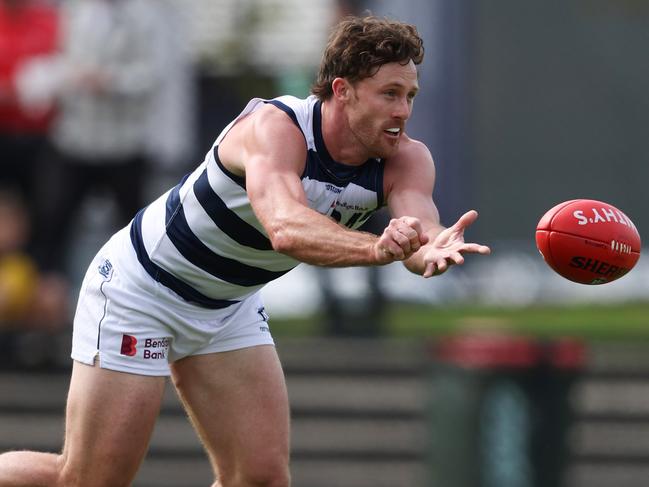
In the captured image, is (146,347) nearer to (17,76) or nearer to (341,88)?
(341,88)

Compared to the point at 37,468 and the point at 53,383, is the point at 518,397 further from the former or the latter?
the point at 37,468

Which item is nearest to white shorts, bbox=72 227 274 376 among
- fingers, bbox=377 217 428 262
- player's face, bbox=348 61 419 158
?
player's face, bbox=348 61 419 158

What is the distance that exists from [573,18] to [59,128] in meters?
6.30

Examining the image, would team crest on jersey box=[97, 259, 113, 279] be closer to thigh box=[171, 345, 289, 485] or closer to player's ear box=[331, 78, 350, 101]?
thigh box=[171, 345, 289, 485]

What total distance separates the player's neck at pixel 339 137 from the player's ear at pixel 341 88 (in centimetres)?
4

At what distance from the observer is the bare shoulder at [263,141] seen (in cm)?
570

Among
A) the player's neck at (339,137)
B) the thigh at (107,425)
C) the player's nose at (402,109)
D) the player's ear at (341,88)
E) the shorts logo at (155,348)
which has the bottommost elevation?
the thigh at (107,425)

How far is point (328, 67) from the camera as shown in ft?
19.5

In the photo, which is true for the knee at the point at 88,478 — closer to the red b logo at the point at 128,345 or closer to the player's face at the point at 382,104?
the red b logo at the point at 128,345

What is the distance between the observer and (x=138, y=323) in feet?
20.3

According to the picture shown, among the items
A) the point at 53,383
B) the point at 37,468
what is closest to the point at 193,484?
the point at 53,383

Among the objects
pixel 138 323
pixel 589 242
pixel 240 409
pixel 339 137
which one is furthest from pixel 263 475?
pixel 589 242

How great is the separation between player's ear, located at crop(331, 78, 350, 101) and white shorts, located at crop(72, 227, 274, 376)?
107 centimetres

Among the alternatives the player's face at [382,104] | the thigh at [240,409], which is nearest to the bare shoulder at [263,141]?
the player's face at [382,104]
